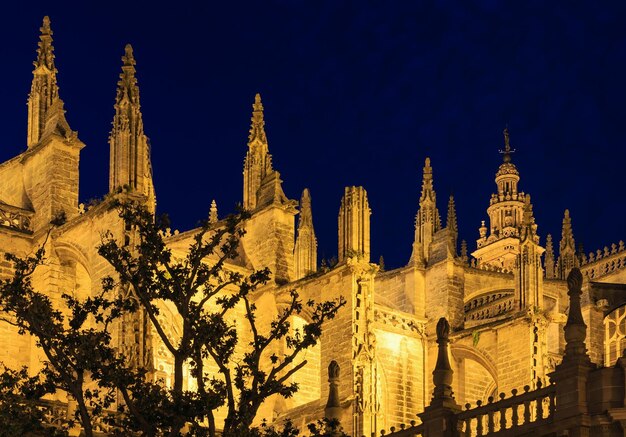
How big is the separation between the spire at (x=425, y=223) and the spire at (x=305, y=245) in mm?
4062

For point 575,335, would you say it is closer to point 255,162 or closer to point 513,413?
point 513,413

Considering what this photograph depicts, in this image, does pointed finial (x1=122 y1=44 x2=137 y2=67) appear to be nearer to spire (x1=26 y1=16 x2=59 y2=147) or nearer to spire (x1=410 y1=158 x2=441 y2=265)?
spire (x1=26 y1=16 x2=59 y2=147)

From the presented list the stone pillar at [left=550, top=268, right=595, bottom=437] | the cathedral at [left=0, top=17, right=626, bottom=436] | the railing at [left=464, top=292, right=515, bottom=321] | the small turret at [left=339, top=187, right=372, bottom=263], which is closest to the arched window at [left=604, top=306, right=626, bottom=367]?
the cathedral at [left=0, top=17, right=626, bottom=436]

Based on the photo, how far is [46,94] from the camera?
4903cm

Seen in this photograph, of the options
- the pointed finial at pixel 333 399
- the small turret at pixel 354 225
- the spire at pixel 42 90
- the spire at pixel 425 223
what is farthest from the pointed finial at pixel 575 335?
the spire at pixel 425 223

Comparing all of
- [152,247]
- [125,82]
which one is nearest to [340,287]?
[125,82]

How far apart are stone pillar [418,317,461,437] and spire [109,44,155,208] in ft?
39.7

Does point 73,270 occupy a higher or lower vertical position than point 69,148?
lower

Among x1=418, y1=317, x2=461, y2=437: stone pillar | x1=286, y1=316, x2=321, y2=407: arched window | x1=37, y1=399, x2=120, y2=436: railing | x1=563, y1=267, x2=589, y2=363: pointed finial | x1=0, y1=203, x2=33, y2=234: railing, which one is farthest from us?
x1=286, y1=316, x2=321, y2=407: arched window

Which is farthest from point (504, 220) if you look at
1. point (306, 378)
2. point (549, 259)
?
point (306, 378)

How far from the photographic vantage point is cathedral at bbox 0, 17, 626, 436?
45.4 m

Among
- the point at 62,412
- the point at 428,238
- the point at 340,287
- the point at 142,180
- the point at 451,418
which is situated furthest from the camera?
the point at 428,238

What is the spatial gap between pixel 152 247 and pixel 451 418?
8.22 metres

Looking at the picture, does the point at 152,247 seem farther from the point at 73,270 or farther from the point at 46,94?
the point at 46,94
